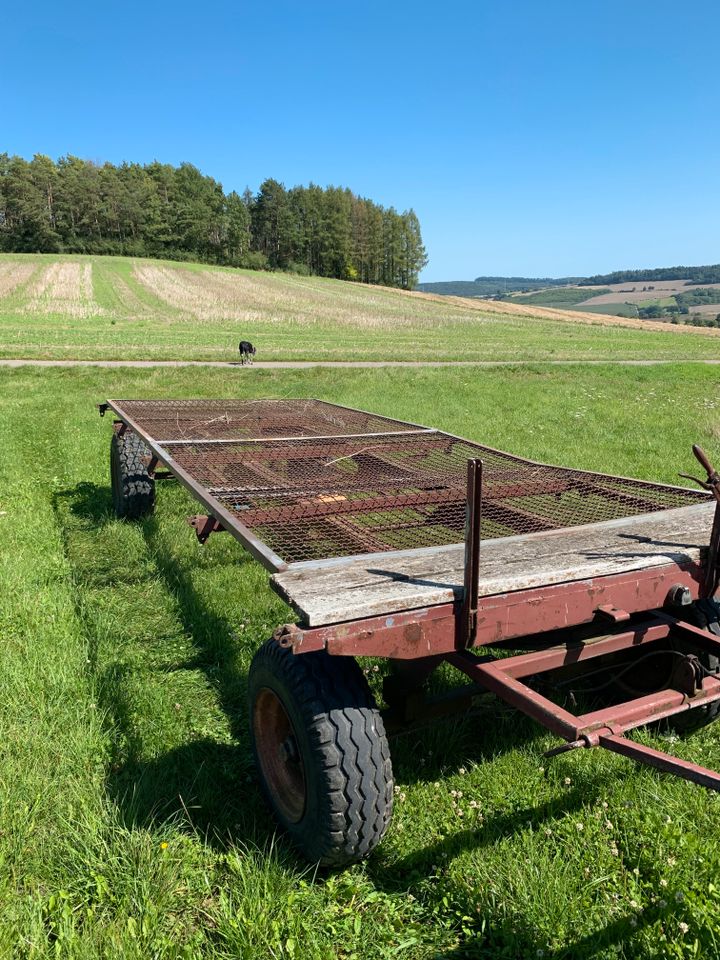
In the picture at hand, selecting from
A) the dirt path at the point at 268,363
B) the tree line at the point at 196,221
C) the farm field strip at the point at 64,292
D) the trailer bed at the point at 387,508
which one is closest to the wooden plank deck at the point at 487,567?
the trailer bed at the point at 387,508

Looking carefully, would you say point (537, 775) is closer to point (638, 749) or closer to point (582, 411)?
point (638, 749)

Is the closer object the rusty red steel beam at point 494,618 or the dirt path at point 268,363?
the rusty red steel beam at point 494,618

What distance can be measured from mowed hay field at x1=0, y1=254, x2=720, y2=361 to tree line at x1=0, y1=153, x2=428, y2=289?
63.9 ft

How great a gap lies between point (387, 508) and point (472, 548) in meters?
1.76

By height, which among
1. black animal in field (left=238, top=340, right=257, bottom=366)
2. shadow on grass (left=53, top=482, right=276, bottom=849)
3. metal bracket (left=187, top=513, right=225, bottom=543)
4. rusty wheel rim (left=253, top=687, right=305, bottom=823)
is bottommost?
shadow on grass (left=53, top=482, right=276, bottom=849)

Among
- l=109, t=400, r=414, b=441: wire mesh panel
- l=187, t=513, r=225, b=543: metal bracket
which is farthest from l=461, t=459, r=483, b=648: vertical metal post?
l=109, t=400, r=414, b=441: wire mesh panel

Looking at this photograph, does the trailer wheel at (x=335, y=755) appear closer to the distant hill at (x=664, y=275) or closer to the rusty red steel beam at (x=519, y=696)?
the rusty red steel beam at (x=519, y=696)

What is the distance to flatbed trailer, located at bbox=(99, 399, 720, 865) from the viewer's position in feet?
6.43

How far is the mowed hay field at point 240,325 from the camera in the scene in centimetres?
2233

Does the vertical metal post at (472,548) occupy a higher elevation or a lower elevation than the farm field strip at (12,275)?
lower

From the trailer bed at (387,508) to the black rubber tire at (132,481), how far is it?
307mm

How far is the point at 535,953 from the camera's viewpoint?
1.88 meters

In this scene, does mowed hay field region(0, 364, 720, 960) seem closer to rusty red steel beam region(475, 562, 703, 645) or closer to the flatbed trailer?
the flatbed trailer

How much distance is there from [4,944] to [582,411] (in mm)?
10862
